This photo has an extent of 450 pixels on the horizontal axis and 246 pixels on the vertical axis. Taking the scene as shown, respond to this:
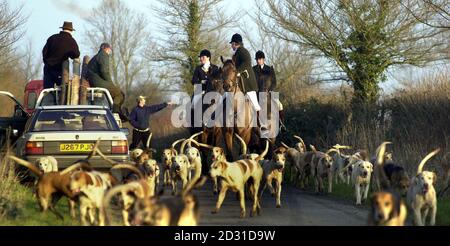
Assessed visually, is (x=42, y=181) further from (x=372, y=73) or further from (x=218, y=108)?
Answer: (x=372, y=73)

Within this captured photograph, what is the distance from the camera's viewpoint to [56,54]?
1978 centimetres

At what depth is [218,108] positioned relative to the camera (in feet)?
60.7

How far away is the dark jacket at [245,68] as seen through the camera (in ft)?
63.3

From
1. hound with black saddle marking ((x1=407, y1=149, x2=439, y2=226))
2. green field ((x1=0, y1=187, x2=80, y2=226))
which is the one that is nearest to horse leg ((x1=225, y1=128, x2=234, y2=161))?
green field ((x1=0, y1=187, x2=80, y2=226))

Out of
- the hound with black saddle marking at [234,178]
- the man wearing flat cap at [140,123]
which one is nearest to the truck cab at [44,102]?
the man wearing flat cap at [140,123]

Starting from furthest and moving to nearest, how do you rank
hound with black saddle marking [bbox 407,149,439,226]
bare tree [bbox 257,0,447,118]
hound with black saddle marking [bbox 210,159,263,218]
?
bare tree [bbox 257,0,447,118], hound with black saddle marking [bbox 210,159,263,218], hound with black saddle marking [bbox 407,149,439,226]

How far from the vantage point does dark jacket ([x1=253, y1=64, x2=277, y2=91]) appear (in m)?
21.0

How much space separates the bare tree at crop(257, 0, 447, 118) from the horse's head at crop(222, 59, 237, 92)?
1087 centimetres

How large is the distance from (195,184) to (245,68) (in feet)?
32.6

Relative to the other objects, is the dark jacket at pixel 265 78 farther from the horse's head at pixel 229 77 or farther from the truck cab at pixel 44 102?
the truck cab at pixel 44 102

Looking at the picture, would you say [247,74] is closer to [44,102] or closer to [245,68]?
[245,68]

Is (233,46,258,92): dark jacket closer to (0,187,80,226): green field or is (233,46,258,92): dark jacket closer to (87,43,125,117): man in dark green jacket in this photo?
(87,43,125,117): man in dark green jacket
